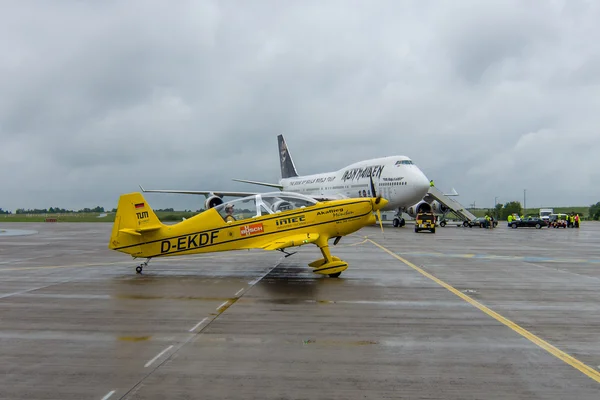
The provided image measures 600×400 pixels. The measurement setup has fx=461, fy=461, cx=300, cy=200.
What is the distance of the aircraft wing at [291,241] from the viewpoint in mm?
11992

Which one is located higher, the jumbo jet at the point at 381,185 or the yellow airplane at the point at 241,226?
the jumbo jet at the point at 381,185

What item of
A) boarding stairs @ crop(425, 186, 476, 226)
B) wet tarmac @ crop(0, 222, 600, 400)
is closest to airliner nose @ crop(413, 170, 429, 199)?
boarding stairs @ crop(425, 186, 476, 226)

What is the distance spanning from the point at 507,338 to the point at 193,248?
8446mm

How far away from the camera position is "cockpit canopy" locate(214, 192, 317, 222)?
12.7 m

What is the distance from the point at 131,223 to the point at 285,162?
5379cm

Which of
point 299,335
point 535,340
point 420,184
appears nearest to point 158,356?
point 299,335

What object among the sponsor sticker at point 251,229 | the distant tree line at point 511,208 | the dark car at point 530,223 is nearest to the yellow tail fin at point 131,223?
the sponsor sticker at point 251,229

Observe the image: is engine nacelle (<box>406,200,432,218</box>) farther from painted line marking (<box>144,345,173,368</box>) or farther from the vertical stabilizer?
painted line marking (<box>144,345,173,368</box>)

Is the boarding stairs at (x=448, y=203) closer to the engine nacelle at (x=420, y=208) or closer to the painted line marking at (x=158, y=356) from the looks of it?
the engine nacelle at (x=420, y=208)

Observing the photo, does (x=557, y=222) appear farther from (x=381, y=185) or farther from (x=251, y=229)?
(x=251, y=229)

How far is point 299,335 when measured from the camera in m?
6.51

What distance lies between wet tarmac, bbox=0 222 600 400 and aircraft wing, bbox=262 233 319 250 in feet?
2.76

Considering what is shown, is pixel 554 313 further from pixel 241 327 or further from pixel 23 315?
pixel 23 315

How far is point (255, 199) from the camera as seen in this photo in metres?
13.1
